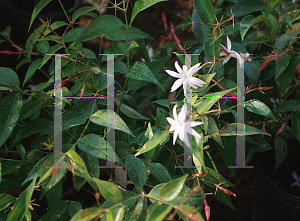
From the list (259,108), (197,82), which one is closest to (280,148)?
(259,108)

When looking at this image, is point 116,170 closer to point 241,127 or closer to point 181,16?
point 241,127

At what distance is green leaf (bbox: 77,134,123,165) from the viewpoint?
0.39 metres

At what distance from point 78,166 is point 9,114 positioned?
191mm

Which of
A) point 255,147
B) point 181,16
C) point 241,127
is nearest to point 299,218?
point 255,147

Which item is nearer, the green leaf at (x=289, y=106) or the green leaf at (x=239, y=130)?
the green leaf at (x=239, y=130)

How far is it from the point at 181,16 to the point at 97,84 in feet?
2.82

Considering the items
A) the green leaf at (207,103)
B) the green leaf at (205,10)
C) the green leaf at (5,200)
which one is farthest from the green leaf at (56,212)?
the green leaf at (205,10)

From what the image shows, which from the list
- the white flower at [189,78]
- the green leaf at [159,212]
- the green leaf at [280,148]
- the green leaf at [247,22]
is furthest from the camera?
the green leaf at [280,148]

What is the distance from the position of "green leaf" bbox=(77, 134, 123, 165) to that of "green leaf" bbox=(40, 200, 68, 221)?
0.44 ft

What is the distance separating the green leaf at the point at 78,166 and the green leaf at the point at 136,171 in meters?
0.07

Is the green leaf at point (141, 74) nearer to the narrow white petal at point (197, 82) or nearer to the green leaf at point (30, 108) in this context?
the narrow white petal at point (197, 82)

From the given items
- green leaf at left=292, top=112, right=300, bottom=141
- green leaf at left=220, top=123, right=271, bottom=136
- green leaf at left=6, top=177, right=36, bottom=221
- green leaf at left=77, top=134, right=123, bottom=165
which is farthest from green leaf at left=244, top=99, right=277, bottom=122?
green leaf at left=6, top=177, right=36, bottom=221

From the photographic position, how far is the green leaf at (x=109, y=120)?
408 millimetres

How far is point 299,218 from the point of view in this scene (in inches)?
28.0
